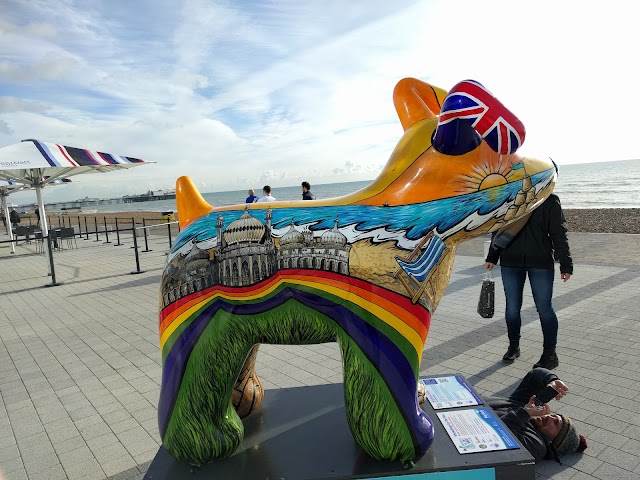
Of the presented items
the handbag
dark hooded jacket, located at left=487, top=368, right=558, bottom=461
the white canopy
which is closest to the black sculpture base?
dark hooded jacket, located at left=487, top=368, right=558, bottom=461

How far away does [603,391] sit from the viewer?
3.66 meters

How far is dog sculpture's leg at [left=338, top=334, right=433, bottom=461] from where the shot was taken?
213 cm

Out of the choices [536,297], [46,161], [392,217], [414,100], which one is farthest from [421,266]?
[46,161]

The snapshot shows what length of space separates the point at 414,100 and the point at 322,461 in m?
1.92

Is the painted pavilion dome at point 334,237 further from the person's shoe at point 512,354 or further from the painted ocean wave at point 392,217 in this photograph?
the person's shoe at point 512,354

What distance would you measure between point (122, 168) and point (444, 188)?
14.2m

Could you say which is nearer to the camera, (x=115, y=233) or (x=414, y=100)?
(x=414, y=100)

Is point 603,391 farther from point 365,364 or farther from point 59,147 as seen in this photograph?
point 59,147

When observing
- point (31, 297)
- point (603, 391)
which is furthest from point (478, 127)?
point (31, 297)

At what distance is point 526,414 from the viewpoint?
2.81 meters

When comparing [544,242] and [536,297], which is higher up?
[544,242]

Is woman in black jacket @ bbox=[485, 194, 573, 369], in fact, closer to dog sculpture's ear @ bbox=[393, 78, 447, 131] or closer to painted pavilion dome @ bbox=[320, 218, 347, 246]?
dog sculpture's ear @ bbox=[393, 78, 447, 131]

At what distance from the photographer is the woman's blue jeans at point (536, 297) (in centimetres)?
412

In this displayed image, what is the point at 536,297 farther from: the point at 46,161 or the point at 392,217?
the point at 46,161
